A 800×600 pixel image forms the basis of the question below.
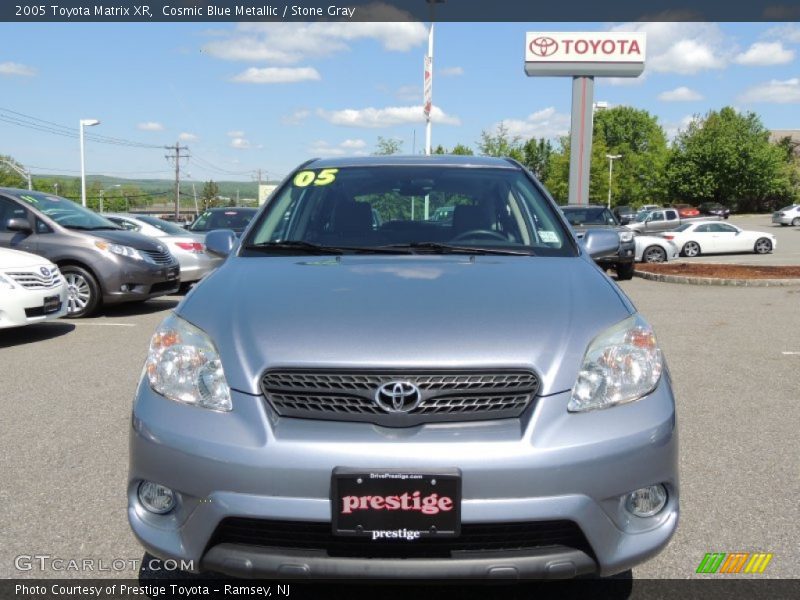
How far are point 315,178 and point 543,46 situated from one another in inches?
1433

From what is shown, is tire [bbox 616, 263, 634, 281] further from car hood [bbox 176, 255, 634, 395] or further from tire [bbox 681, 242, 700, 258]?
car hood [bbox 176, 255, 634, 395]

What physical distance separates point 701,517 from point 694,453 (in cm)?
95

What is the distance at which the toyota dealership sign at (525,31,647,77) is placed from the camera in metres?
37.0

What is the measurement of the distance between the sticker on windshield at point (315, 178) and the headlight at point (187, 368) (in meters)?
1.55

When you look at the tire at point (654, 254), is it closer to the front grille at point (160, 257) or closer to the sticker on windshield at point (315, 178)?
the front grille at point (160, 257)

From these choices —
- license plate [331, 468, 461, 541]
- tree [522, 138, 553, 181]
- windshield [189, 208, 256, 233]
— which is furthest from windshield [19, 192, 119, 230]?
tree [522, 138, 553, 181]

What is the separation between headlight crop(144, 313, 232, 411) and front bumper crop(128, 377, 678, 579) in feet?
0.25

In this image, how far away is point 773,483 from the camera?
12.3 feet

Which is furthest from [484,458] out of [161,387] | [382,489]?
[161,387]

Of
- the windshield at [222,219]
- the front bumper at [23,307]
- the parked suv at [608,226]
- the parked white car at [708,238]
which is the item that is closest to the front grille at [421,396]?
the front bumper at [23,307]

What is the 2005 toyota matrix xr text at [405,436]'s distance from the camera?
2086 millimetres

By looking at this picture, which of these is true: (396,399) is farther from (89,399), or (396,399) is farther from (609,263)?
(609,263)

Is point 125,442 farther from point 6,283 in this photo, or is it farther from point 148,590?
point 6,283

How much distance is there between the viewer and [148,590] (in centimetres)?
270
